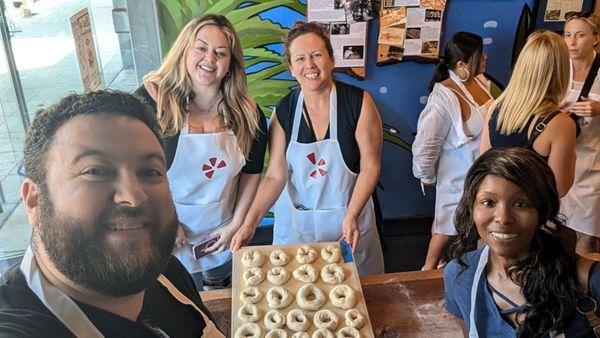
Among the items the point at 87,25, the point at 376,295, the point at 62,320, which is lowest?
the point at 376,295

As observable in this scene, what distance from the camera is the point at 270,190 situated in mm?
2068

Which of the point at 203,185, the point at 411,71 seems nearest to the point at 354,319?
the point at 203,185

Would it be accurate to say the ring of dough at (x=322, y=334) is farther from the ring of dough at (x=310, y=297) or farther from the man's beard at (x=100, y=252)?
the man's beard at (x=100, y=252)

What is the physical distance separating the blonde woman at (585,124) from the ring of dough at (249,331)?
6.66 feet

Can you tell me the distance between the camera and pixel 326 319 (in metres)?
1.60

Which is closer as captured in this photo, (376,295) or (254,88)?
(376,295)

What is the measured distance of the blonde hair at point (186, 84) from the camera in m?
1.39

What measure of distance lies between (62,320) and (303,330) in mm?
947

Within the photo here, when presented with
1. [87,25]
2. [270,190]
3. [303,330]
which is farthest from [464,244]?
[87,25]

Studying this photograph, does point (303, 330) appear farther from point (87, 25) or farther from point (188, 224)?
point (87, 25)

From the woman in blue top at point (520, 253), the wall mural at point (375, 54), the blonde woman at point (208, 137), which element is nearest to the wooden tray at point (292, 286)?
the blonde woman at point (208, 137)

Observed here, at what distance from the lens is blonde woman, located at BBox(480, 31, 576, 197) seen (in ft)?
6.16

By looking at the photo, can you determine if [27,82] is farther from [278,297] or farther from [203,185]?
[278,297]

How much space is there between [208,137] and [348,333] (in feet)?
2.50
